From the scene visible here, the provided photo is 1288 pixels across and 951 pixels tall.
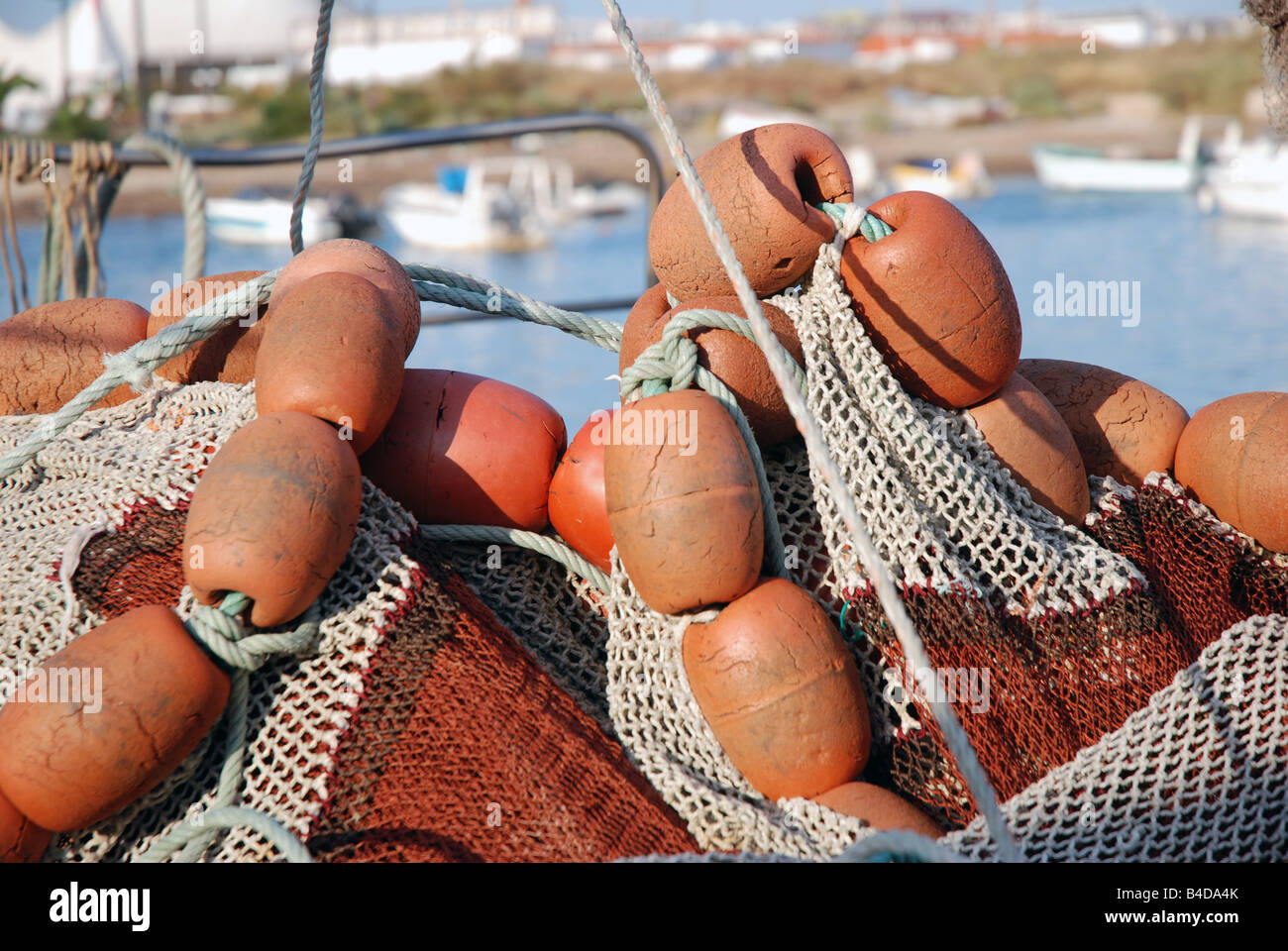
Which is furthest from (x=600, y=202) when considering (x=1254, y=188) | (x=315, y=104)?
(x=315, y=104)

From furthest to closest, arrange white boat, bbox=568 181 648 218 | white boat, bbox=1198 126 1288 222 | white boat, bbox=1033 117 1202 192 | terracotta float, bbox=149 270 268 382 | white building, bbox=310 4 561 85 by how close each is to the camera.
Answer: white building, bbox=310 4 561 85 < white boat, bbox=568 181 648 218 < white boat, bbox=1033 117 1202 192 < white boat, bbox=1198 126 1288 222 < terracotta float, bbox=149 270 268 382

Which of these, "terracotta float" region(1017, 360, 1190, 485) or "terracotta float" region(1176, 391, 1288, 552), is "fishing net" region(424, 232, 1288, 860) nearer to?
"terracotta float" region(1176, 391, 1288, 552)

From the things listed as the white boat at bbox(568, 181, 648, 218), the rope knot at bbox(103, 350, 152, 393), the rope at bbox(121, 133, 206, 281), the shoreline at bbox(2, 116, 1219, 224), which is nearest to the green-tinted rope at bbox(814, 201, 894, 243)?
the rope knot at bbox(103, 350, 152, 393)

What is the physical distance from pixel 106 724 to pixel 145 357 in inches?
34.4

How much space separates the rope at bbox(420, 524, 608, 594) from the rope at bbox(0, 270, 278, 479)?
0.60 meters

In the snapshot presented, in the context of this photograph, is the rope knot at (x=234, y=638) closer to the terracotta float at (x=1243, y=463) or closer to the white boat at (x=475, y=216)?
the terracotta float at (x=1243, y=463)

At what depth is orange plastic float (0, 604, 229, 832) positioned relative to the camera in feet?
5.58

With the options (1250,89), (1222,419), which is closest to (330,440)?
(1222,419)

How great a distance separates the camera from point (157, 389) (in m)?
2.43

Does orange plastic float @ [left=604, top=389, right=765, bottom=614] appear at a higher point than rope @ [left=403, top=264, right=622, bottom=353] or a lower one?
lower

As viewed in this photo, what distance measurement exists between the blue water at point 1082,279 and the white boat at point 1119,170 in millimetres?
1276

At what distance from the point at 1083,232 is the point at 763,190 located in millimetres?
14711

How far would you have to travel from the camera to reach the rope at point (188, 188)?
Result: 367cm

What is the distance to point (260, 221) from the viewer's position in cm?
2406
